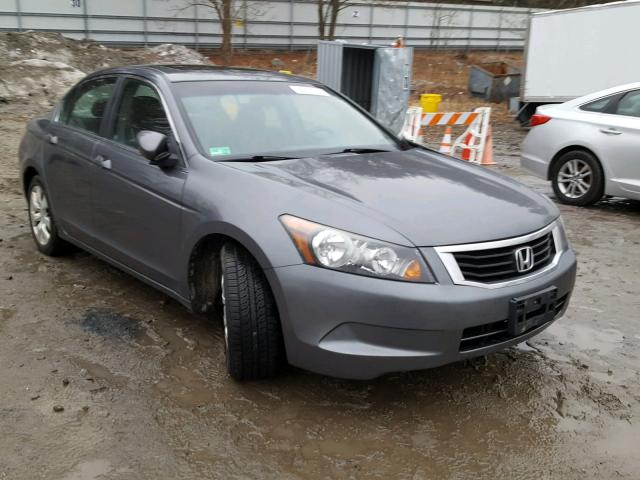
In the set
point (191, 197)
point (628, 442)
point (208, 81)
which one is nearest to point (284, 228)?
point (191, 197)

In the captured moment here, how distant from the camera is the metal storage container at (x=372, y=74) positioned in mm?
11820

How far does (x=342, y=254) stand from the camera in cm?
289

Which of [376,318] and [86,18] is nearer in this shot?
[376,318]

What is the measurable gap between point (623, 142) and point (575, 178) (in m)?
0.75

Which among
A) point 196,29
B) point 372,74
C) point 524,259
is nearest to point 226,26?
point 196,29

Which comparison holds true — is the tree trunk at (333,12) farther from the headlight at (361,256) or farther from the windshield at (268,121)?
the headlight at (361,256)

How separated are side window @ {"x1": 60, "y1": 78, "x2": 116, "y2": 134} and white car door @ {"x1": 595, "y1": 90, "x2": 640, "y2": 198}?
214 inches

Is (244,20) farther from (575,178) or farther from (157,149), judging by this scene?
(157,149)

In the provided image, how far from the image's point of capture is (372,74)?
12312mm

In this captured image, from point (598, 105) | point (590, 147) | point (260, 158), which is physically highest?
point (598, 105)

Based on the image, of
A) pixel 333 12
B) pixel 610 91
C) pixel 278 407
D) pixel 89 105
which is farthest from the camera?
pixel 333 12

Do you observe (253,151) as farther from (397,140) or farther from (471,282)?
(471,282)

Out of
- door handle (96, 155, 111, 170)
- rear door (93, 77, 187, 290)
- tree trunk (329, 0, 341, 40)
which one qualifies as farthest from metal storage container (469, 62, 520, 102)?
door handle (96, 155, 111, 170)

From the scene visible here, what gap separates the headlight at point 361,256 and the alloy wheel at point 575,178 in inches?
217
